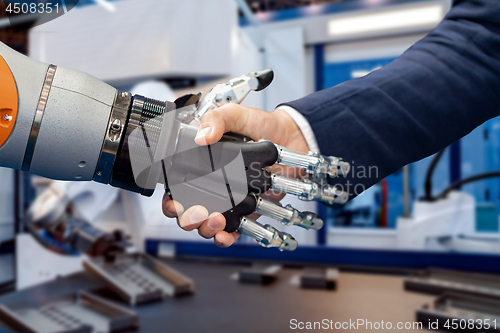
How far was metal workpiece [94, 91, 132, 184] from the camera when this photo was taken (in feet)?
1.23

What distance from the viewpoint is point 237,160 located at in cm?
40

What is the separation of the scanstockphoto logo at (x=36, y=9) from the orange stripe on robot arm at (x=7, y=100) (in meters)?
0.21

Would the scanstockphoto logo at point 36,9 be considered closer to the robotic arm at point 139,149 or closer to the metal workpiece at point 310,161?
the robotic arm at point 139,149

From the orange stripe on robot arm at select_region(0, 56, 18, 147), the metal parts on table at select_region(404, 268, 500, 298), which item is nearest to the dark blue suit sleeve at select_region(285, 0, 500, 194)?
the orange stripe on robot arm at select_region(0, 56, 18, 147)

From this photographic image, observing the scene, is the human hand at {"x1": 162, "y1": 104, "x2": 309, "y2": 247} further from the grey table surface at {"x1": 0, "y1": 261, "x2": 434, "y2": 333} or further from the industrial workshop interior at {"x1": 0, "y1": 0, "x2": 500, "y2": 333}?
the grey table surface at {"x1": 0, "y1": 261, "x2": 434, "y2": 333}

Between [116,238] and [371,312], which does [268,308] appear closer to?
[371,312]

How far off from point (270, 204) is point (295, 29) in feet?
4.98

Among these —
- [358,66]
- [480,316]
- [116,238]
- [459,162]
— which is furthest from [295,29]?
[480,316]

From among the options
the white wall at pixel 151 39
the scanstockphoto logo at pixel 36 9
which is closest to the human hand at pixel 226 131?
the scanstockphoto logo at pixel 36 9

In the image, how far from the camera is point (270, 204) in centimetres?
42

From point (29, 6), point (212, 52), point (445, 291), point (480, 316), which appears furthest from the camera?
point (212, 52)

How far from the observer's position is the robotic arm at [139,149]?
0.35 meters

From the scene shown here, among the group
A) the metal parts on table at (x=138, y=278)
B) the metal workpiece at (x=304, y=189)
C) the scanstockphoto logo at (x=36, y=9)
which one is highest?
the scanstockphoto logo at (x=36, y=9)

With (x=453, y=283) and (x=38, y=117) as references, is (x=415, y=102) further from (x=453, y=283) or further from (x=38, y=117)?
(x=453, y=283)
